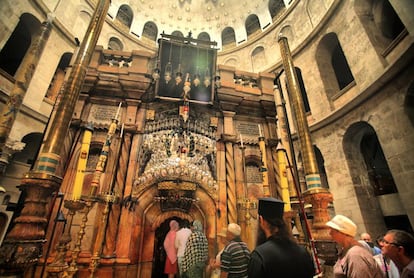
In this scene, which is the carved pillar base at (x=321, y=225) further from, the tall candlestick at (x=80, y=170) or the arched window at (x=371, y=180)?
the arched window at (x=371, y=180)

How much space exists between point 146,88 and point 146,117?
979 millimetres

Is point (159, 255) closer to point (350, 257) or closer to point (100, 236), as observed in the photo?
point (100, 236)

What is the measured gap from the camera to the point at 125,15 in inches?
674

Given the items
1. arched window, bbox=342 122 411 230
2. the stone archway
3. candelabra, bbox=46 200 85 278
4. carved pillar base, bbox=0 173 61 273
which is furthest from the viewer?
arched window, bbox=342 122 411 230

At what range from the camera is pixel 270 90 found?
7.17m

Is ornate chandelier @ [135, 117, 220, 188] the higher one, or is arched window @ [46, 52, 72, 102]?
arched window @ [46, 52, 72, 102]

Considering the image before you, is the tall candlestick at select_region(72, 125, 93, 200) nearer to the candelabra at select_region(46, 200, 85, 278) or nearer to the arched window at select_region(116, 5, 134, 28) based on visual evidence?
the candelabra at select_region(46, 200, 85, 278)

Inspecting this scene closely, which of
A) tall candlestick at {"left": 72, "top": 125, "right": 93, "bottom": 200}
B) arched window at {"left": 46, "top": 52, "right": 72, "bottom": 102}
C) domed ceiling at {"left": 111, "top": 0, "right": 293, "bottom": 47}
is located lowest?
tall candlestick at {"left": 72, "top": 125, "right": 93, "bottom": 200}

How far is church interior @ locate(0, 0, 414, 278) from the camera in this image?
151 inches

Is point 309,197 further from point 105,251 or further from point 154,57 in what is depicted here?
point 154,57

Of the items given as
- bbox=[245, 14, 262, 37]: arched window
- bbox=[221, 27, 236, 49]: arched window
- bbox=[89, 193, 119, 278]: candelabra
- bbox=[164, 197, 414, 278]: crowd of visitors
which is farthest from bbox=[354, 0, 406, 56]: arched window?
bbox=[89, 193, 119, 278]: candelabra

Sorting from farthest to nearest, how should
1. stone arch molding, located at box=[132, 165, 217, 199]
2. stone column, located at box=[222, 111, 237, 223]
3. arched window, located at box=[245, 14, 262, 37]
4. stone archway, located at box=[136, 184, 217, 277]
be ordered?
arched window, located at box=[245, 14, 262, 37], stone column, located at box=[222, 111, 237, 223], stone arch molding, located at box=[132, 165, 217, 199], stone archway, located at box=[136, 184, 217, 277]

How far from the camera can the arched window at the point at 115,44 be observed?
15872 mm

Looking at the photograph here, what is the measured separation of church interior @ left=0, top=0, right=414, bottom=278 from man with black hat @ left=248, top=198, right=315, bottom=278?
2.35 metres
